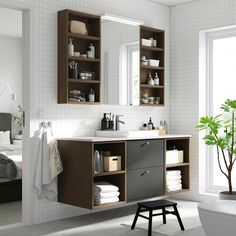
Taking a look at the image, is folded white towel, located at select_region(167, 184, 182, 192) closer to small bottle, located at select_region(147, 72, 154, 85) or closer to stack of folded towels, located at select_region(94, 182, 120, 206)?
stack of folded towels, located at select_region(94, 182, 120, 206)

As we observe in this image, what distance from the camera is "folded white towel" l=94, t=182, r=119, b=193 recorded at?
4.45 meters

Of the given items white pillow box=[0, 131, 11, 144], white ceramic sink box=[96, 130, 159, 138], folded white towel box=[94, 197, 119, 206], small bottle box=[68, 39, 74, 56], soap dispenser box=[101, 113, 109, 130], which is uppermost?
small bottle box=[68, 39, 74, 56]

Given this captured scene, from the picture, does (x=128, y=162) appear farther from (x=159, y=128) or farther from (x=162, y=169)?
(x=159, y=128)

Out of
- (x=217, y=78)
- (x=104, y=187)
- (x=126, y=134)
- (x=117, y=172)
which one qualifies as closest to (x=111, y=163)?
(x=117, y=172)

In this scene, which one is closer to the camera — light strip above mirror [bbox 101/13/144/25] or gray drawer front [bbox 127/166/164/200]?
gray drawer front [bbox 127/166/164/200]

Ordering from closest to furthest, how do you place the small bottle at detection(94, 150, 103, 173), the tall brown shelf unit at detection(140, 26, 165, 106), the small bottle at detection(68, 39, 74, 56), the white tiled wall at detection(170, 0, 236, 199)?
the small bottle at detection(94, 150, 103, 173) → the small bottle at detection(68, 39, 74, 56) → the tall brown shelf unit at detection(140, 26, 165, 106) → the white tiled wall at detection(170, 0, 236, 199)

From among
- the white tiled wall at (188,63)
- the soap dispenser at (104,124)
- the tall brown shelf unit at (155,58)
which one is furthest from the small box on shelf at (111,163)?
the white tiled wall at (188,63)

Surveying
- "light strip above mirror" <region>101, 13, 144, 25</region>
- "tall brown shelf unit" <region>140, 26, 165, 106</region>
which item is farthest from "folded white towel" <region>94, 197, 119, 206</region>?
"light strip above mirror" <region>101, 13, 144, 25</region>

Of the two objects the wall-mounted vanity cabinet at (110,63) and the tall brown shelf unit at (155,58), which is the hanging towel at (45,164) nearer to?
the wall-mounted vanity cabinet at (110,63)

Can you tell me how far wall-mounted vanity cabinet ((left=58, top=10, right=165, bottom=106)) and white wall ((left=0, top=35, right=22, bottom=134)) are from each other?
3840 mm

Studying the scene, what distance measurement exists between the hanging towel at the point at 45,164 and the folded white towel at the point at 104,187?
43 centimetres

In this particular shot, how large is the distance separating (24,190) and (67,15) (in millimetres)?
1946

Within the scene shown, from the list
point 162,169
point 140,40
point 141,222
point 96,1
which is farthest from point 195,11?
point 141,222

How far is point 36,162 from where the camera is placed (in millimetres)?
4562
